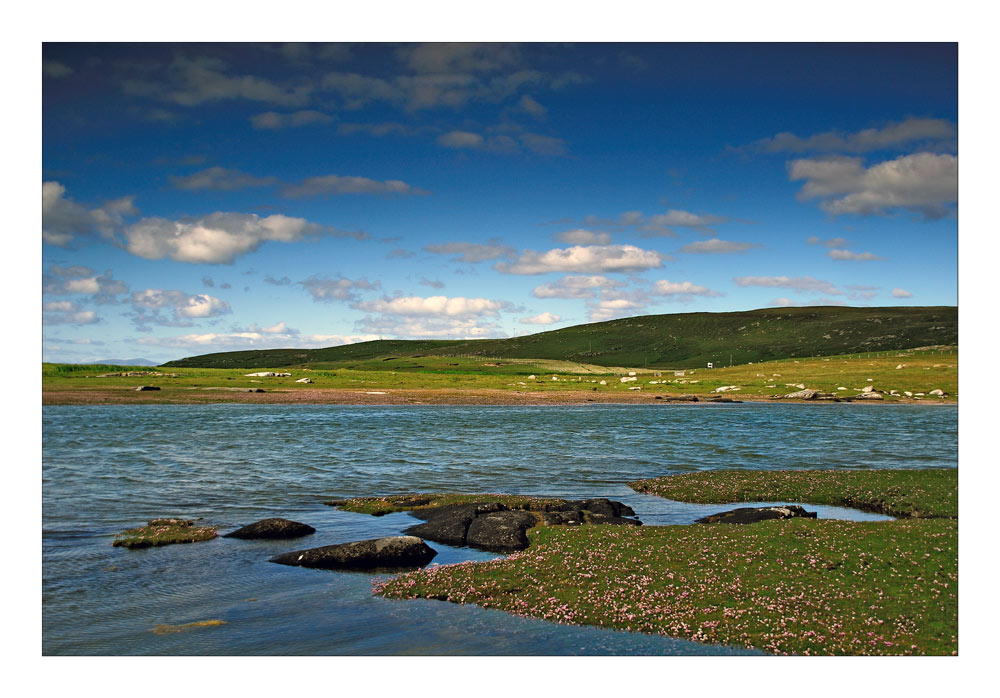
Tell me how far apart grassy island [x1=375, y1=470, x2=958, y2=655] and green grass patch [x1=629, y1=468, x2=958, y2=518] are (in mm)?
220

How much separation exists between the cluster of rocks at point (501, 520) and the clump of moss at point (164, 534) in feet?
25.8

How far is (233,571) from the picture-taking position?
2119cm

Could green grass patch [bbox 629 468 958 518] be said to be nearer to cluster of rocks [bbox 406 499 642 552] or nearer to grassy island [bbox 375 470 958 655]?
grassy island [bbox 375 470 958 655]

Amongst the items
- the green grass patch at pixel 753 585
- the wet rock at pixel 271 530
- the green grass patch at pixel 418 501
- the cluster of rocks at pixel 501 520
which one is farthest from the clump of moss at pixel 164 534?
the green grass patch at pixel 753 585

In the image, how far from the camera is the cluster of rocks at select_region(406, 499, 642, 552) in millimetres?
25344

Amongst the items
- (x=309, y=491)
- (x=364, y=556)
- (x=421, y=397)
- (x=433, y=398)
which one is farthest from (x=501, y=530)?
(x=421, y=397)

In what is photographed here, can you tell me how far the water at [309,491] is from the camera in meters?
16.1

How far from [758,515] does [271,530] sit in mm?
19056

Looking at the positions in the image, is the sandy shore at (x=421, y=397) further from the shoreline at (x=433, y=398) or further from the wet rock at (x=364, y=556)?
the wet rock at (x=364, y=556)

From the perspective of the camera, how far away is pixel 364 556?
892 inches

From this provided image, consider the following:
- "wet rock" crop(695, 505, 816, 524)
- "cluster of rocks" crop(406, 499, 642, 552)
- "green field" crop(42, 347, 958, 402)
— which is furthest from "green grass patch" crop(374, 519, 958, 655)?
"green field" crop(42, 347, 958, 402)

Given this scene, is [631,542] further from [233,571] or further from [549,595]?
[233,571]
